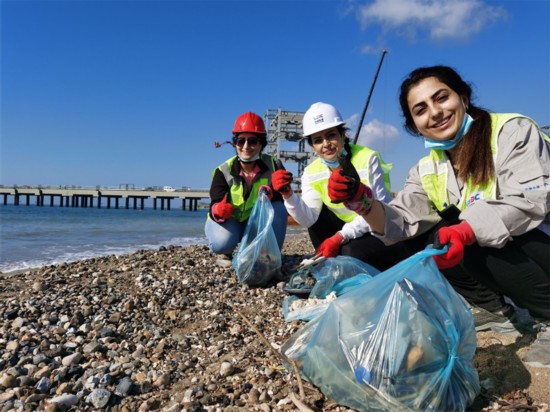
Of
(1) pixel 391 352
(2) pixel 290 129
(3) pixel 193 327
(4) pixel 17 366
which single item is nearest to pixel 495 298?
(1) pixel 391 352

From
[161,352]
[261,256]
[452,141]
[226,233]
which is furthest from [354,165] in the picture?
[161,352]

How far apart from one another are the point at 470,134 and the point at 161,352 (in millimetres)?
1880

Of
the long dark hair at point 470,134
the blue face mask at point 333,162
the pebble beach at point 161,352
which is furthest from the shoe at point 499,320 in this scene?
the blue face mask at point 333,162

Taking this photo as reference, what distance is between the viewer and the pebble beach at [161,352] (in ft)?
5.26

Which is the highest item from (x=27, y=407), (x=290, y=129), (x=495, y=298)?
(x=290, y=129)

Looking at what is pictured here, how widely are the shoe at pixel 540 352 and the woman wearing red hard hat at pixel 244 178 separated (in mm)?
2351

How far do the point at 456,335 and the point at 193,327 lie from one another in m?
1.65

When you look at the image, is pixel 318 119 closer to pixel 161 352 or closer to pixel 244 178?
pixel 244 178

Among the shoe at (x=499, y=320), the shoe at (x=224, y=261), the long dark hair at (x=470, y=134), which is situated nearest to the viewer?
the long dark hair at (x=470, y=134)

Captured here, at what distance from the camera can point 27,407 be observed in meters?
1.61

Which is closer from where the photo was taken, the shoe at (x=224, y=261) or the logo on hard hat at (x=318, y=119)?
the logo on hard hat at (x=318, y=119)

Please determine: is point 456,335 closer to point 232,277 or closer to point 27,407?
point 27,407

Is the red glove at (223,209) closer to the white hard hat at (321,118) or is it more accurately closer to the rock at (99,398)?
the white hard hat at (321,118)

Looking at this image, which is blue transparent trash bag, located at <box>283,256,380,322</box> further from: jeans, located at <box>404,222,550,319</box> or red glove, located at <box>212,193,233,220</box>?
red glove, located at <box>212,193,233,220</box>
